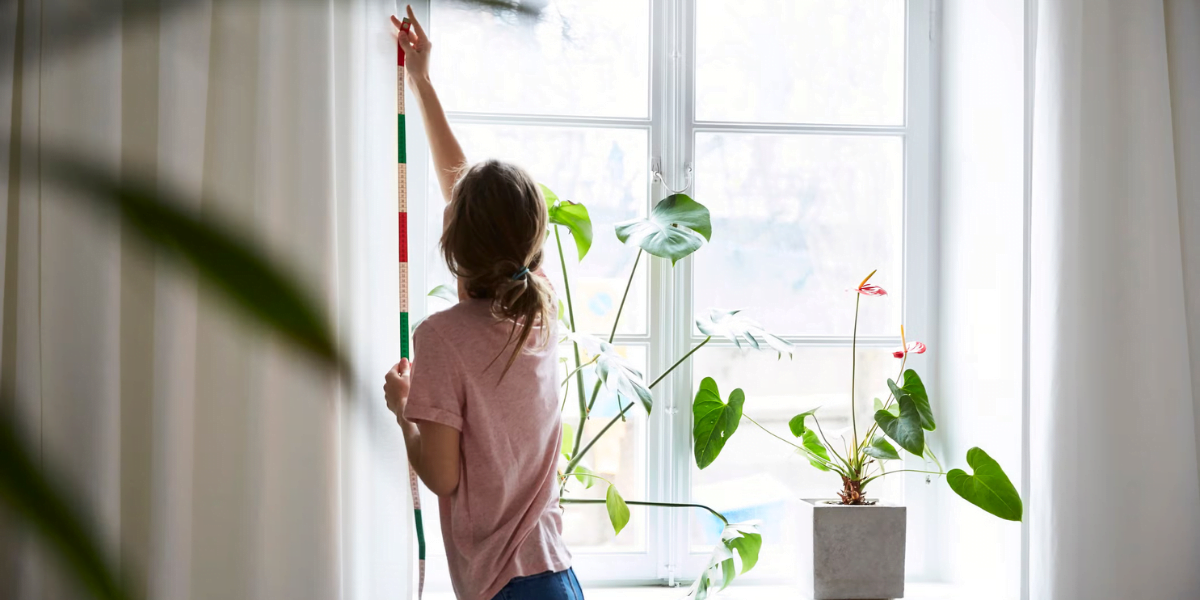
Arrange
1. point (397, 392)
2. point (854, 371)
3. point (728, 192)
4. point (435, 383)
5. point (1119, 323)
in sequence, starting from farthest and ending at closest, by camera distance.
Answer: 1. point (728, 192)
2. point (854, 371)
3. point (1119, 323)
4. point (397, 392)
5. point (435, 383)

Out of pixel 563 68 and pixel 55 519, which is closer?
pixel 55 519

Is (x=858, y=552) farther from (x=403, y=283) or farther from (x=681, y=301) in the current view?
(x=403, y=283)

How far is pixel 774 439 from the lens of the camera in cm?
222

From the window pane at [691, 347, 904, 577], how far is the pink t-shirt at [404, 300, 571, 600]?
0.93 metres

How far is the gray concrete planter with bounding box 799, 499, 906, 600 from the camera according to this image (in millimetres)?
1921

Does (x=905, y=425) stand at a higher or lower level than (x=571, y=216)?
lower

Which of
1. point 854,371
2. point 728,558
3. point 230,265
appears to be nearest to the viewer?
point 230,265

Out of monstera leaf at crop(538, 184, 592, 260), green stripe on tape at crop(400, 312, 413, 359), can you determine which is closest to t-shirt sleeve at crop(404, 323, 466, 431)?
green stripe on tape at crop(400, 312, 413, 359)

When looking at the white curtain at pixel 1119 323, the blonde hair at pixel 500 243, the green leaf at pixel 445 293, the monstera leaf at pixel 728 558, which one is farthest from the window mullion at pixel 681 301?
the blonde hair at pixel 500 243

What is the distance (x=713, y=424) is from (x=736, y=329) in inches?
8.7

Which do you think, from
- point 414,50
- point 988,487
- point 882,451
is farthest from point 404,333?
point 988,487

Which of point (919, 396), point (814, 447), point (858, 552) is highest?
point (919, 396)

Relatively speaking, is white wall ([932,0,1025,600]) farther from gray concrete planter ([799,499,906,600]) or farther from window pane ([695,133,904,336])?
gray concrete planter ([799,499,906,600])

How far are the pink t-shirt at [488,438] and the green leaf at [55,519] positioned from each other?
105 centimetres
